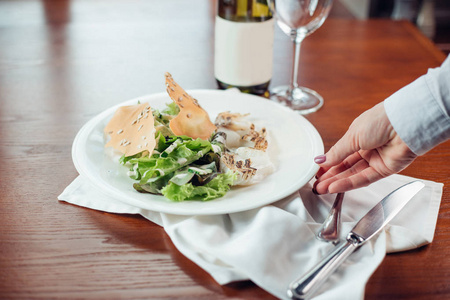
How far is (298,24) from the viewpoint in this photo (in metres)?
1.17

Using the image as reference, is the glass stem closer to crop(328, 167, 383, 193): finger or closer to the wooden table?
the wooden table

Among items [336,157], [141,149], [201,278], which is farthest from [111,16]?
[201,278]

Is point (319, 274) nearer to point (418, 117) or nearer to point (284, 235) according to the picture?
point (284, 235)

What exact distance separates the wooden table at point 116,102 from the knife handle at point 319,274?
0.05 metres

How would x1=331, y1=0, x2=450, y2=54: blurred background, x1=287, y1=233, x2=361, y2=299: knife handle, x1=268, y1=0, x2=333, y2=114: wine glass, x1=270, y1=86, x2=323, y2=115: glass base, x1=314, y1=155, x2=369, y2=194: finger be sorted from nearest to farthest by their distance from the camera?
1. x1=287, y1=233, x2=361, y2=299: knife handle
2. x1=314, y1=155, x2=369, y2=194: finger
3. x1=268, y1=0, x2=333, y2=114: wine glass
4. x1=270, y1=86, x2=323, y2=115: glass base
5. x1=331, y1=0, x2=450, y2=54: blurred background

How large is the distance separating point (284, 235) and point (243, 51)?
0.58m

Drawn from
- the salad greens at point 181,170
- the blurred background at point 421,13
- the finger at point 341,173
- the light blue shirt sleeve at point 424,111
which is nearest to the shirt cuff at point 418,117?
the light blue shirt sleeve at point 424,111

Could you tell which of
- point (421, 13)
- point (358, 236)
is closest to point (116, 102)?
point (358, 236)

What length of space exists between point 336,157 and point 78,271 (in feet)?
1.55

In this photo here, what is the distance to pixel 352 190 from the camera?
0.90 m

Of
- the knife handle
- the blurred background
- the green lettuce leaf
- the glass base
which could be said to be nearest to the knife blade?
the knife handle

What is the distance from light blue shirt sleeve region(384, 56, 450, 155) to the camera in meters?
0.76

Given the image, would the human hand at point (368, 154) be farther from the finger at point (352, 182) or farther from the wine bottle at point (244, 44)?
the wine bottle at point (244, 44)

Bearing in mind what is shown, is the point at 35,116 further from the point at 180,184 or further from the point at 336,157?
the point at 336,157
